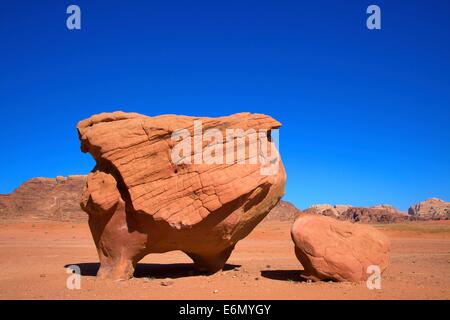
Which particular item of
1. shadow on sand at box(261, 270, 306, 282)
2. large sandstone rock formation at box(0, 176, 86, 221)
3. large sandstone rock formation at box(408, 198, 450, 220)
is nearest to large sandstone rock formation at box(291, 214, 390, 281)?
shadow on sand at box(261, 270, 306, 282)

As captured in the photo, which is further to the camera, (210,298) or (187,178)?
(187,178)

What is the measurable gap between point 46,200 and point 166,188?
6312cm

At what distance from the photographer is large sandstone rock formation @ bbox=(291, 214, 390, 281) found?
1157cm

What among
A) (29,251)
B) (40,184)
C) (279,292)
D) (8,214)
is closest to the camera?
(279,292)

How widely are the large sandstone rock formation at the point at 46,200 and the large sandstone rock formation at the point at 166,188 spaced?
5230 cm

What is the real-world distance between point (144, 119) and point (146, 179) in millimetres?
1913

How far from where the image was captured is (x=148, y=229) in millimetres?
12492

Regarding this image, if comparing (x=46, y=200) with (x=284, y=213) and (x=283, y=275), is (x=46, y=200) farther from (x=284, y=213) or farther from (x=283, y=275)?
(x=283, y=275)

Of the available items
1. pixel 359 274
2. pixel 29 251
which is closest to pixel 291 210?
pixel 29 251

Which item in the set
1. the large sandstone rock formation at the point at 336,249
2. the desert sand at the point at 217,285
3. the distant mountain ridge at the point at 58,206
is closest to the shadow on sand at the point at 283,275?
the desert sand at the point at 217,285

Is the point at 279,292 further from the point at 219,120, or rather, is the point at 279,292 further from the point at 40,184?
the point at 40,184

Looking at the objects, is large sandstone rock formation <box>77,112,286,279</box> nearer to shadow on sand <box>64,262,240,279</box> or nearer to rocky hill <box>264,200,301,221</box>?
shadow on sand <box>64,262,240,279</box>

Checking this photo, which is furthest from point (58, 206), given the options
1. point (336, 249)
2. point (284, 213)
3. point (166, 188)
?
point (336, 249)

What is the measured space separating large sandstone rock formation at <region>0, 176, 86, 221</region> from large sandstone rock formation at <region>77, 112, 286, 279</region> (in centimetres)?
5230
